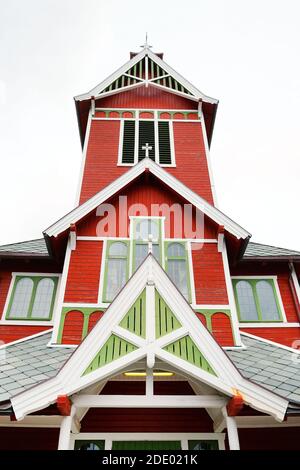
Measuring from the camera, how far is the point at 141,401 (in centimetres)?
662

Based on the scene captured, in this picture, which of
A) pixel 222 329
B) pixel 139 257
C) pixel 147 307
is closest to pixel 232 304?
pixel 222 329

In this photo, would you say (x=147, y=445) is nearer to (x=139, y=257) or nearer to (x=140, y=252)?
(x=139, y=257)

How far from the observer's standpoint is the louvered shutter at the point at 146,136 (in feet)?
49.5

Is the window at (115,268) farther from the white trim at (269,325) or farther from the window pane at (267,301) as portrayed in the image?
the window pane at (267,301)

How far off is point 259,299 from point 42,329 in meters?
6.59

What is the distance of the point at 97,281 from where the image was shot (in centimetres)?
1073

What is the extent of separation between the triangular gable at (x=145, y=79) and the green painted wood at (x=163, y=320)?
12063 millimetres

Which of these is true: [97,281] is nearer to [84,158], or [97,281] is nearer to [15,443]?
[15,443]

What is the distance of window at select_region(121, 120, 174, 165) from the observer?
49.0 feet

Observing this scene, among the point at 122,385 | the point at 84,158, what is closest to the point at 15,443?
the point at 122,385

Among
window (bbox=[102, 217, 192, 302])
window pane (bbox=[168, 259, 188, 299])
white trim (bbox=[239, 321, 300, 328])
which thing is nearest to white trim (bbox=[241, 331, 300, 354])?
white trim (bbox=[239, 321, 300, 328])

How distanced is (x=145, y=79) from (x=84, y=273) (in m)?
10.7

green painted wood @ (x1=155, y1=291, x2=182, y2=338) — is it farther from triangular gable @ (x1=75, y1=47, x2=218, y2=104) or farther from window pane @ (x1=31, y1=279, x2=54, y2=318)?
triangular gable @ (x1=75, y1=47, x2=218, y2=104)

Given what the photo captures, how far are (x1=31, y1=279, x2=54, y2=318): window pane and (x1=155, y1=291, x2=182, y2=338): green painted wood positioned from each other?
520 cm
